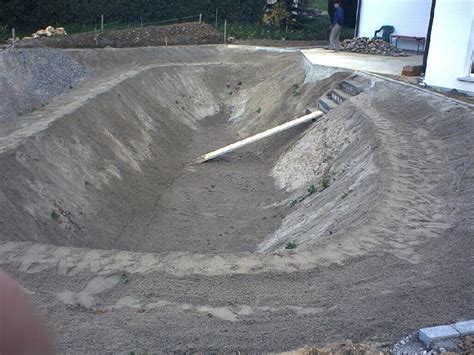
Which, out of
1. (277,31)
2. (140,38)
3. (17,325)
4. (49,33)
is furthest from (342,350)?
(277,31)

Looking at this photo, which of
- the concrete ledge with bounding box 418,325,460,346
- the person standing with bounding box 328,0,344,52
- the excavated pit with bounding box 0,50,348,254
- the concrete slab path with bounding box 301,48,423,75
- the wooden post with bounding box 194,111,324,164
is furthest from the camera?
the person standing with bounding box 328,0,344,52

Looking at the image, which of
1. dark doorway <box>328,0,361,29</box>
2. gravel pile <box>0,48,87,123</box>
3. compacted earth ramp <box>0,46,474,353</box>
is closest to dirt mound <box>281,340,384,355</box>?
compacted earth ramp <box>0,46,474,353</box>

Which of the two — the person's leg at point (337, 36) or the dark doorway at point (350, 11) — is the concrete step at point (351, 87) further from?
the dark doorway at point (350, 11)

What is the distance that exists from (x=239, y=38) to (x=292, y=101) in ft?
38.9

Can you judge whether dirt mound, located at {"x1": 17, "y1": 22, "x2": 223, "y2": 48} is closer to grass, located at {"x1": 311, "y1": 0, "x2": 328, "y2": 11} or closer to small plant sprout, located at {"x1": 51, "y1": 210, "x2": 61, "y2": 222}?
small plant sprout, located at {"x1": 51, "y1": 210, "x2": 61, "y2": 222}

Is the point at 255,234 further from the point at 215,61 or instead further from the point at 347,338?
the point at 215,61

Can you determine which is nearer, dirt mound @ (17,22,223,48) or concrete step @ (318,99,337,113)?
concrete step @ (318,99,337,113)

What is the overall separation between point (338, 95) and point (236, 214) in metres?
6.27

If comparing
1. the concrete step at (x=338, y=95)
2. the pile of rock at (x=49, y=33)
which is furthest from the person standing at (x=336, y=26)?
the pile of rock at (x=49, y=33)

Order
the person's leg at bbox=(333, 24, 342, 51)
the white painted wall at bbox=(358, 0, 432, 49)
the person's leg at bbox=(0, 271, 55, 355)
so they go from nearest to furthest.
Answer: the person's leg at bbox=(0, 271, 55, 355), the white painted wall at bbox=(358, 0, 432, 49), the person's leg at bbox=(333, 24, 342, 51)

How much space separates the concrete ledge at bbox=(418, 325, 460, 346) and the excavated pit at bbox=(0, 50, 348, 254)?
19.1 feet

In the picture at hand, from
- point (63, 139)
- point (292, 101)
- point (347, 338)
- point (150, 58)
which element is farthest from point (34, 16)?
point (347, 338)

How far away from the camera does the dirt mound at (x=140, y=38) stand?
23.1m

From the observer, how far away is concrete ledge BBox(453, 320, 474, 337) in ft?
17.1
